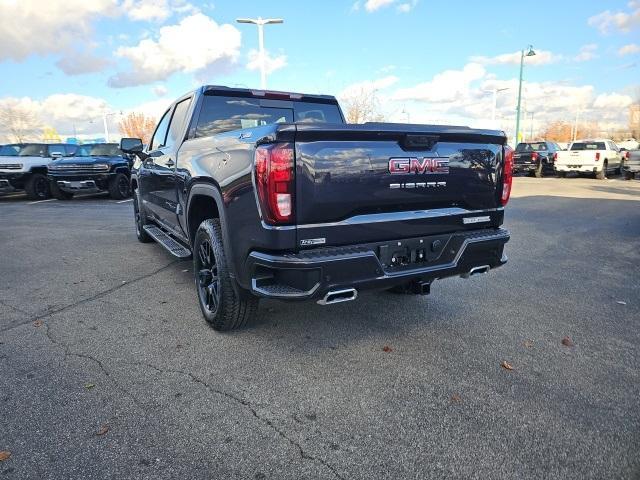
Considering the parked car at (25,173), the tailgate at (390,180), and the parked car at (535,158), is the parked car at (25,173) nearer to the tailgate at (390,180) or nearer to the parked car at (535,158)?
the tailgate at (390,180)

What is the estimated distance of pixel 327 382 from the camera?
9.85ft

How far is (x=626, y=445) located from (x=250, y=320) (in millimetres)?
2503

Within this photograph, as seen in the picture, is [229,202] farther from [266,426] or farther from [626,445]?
[626,445]

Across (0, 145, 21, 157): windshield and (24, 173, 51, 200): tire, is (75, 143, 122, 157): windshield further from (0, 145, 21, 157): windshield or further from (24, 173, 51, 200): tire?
(0, 145, 21, 157): windshield

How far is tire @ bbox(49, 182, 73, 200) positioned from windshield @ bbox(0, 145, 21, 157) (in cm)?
226

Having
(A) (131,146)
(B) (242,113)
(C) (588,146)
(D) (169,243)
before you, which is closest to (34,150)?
(A) (131,146)

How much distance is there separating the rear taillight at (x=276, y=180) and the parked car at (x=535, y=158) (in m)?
22.9

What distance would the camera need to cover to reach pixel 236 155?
9.98 ft

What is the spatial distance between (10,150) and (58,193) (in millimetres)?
3282

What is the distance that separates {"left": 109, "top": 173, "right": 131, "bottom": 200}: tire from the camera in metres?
14.3

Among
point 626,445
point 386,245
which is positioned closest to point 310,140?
point 386,245

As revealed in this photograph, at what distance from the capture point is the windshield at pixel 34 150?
15928mm

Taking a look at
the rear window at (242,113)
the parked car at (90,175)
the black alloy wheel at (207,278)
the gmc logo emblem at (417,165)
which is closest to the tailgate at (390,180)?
the gmc logo emblem at (417,165)

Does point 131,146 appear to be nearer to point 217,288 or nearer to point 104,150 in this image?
point 217,288
